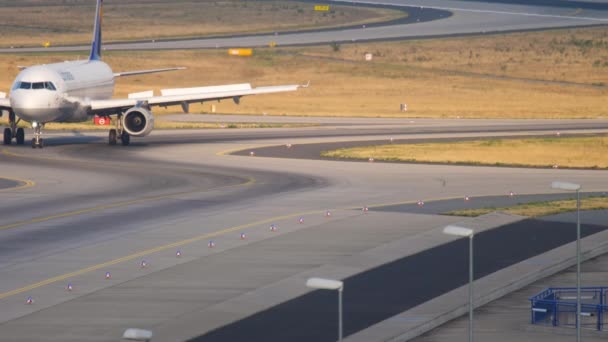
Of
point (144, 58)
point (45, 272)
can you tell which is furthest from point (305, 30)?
point (45, 272)

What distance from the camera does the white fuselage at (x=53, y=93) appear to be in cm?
7500

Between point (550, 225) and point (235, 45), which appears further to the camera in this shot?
point (235, 45)

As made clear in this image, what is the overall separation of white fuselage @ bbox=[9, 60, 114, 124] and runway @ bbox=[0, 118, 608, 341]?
2281mm

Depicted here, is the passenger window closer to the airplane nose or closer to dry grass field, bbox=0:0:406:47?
the airplane nose

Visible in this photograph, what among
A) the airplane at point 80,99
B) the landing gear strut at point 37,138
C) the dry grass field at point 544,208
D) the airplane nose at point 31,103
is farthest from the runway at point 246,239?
the airplane nose at point 31,103

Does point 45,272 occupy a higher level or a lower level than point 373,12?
lower

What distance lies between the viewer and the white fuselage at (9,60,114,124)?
75000 millimetres

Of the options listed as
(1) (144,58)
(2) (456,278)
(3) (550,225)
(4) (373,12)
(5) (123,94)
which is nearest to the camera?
(2) (456,278)

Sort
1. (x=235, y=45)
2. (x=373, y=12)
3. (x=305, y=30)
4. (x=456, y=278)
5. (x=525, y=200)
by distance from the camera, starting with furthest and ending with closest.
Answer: (x=373, y=12) → (x=305, y=30) → (x=235, y=45) → (x=525, y=200) → (x=456, y=278)

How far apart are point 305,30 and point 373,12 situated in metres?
23.7

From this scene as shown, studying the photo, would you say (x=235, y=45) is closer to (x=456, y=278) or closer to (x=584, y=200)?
(x=584, y=200)

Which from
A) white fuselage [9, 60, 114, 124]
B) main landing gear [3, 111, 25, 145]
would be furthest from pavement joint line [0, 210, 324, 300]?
main landing gear [3, 111, 25, 145]

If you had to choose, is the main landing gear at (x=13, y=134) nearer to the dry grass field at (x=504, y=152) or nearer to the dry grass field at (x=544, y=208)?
the dry grass field at (x=504, y=152)

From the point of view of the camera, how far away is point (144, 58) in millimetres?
141375
